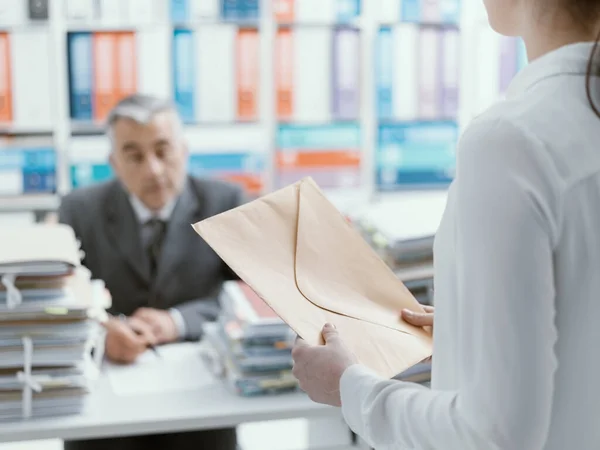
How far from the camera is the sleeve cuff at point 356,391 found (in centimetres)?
93

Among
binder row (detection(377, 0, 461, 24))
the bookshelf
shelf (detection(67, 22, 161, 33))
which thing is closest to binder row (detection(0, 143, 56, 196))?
the bookshelf

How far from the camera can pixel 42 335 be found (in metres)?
1.69

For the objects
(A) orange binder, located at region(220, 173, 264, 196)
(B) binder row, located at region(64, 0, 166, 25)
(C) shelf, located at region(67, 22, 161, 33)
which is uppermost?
(B) binder row, located at region(64, 0, 166, 25)

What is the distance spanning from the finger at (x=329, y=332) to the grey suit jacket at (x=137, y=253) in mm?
1649

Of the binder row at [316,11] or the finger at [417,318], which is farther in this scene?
the binder row at [316,11]

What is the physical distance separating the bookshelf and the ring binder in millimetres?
2107

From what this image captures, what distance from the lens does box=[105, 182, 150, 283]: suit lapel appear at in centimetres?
276

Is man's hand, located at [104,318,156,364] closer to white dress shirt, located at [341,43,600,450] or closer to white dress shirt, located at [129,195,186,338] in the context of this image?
white dress shirt, located at [129,195,186,338]

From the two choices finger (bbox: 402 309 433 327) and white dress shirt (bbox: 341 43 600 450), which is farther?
finger (bbox: 402 309 433 327)

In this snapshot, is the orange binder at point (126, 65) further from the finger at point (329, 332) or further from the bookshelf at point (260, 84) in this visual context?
the finger at point (329, 332)

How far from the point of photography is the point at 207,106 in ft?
12.4

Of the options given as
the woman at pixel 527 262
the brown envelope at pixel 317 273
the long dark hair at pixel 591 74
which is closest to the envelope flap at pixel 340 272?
the brown envelope at pixel 317 273

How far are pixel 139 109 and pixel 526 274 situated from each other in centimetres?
215

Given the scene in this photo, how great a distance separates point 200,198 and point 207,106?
99cm
